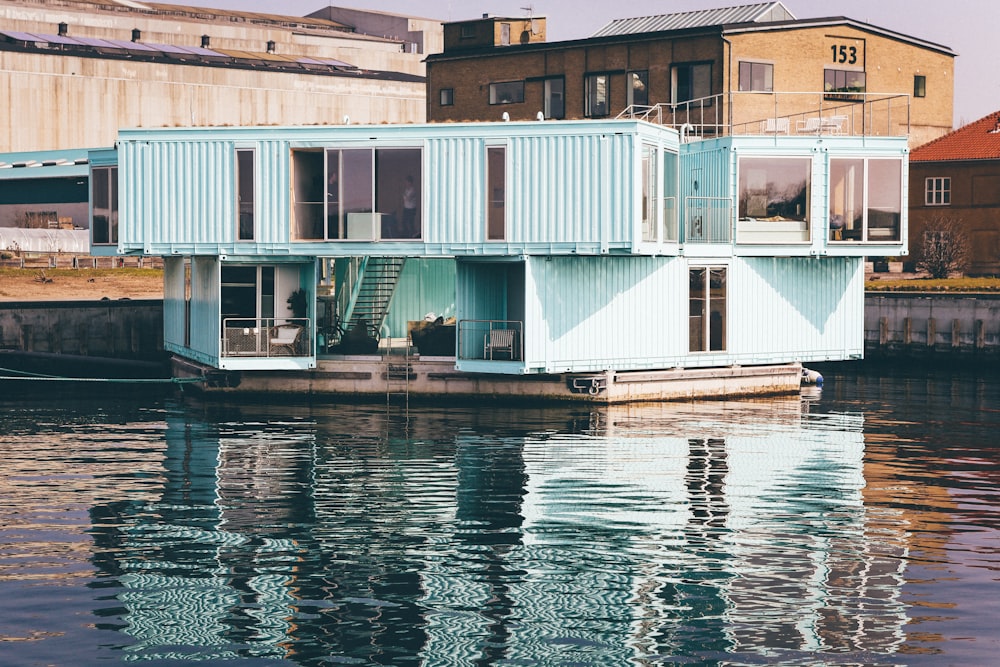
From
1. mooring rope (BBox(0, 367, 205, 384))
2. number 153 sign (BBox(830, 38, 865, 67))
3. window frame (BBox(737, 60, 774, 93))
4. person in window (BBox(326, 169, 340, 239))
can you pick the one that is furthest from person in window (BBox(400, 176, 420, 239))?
number 153 sign (BBox(830, 38, 865, 67))

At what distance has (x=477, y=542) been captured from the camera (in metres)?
24.2

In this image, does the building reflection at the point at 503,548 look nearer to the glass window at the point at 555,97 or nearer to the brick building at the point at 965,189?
the glass window at the point at 555,97

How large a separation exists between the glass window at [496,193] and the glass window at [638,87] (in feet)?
97.4

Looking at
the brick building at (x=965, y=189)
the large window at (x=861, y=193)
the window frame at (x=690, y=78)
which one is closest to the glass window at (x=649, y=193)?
the large window at (x=861, y=193)

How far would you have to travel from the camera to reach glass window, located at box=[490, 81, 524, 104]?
77.6m

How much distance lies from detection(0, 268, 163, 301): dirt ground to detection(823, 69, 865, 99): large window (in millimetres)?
35885

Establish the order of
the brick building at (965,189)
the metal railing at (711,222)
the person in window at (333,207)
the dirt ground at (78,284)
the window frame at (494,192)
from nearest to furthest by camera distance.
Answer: the window frame at (494,192) < the person in window at (333,207) < the metal railing at (711,222) < the dirt ground at (78,284) < the brick building at (965,189)

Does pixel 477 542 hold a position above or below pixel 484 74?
below

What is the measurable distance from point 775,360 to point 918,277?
30247 millimetres

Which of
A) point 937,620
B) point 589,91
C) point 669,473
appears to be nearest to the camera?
point 937,620

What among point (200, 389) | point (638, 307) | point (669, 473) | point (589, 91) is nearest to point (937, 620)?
point (669, 473)

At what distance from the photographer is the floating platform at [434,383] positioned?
144 feet

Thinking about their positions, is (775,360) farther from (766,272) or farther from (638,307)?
(638,307)

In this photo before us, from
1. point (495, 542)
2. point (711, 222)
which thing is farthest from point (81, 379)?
point (495, 542)
